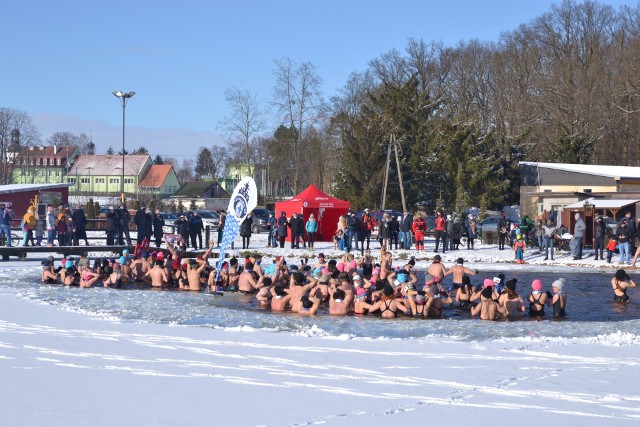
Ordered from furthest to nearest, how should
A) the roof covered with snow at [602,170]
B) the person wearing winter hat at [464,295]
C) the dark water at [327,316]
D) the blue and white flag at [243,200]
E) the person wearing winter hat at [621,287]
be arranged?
the roof covered with snow at [602,170] < the person wearing winter hat at [621,287] < the person wearing winter hat at [464,295] < the blue and white flag at [243,200] < the dark water at [327,316]

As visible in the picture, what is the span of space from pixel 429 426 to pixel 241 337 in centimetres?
616

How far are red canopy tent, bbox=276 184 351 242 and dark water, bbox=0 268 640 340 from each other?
42.1 ft

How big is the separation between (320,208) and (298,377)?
2449 centimetres

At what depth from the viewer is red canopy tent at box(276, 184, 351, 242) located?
3488 cm

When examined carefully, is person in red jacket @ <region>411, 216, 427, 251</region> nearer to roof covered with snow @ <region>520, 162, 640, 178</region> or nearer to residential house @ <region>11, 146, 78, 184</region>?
roof covered with snow @ <region>520, 162, 640, 178</region>

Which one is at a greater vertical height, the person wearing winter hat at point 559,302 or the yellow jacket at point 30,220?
the yellow jacket at point 30,220

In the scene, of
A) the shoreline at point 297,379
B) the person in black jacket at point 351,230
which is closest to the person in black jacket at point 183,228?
the person in black jacket at point 351,230

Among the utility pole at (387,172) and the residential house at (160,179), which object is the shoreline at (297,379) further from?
the residential house at (160,179)

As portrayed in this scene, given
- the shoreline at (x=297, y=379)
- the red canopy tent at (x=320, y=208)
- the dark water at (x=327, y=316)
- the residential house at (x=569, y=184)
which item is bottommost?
the shoreline at (x=297, y=379)

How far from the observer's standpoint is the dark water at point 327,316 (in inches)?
604

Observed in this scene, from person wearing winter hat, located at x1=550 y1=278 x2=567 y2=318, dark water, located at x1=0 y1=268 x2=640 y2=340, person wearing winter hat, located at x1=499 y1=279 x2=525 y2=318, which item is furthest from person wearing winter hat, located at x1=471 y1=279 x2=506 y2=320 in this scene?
person wearing winter hat, located at x1=550 y1=278 x2=567 y2=318

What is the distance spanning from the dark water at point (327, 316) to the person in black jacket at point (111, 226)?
785cm

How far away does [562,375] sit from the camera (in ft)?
36.3

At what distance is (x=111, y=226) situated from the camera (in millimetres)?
31422
